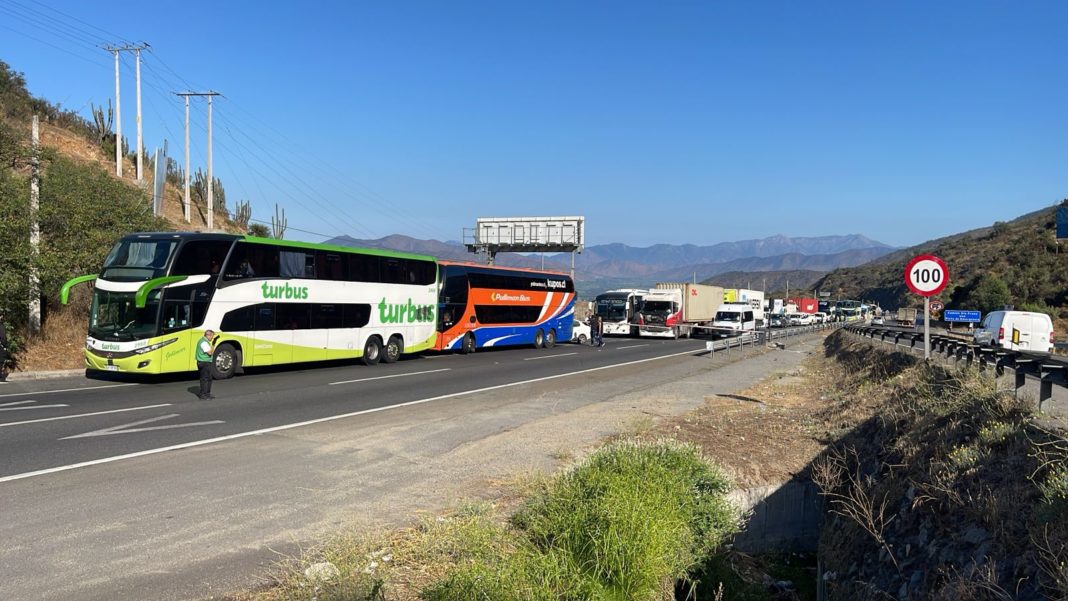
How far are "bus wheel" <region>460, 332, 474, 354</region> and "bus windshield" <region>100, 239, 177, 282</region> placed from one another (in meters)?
14.3

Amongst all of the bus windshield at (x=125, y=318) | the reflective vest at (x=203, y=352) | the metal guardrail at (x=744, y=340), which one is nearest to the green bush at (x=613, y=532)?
the reflective vest at (x=203, y=352)

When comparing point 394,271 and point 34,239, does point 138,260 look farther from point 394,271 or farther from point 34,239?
point 394,271

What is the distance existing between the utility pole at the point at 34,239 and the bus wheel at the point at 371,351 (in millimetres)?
9191

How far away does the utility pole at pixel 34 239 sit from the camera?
62.0 ft

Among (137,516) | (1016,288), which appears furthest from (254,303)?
(1016,288)

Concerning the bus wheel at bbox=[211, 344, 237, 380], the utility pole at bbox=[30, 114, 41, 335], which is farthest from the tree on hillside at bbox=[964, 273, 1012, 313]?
the utility pole at bbox=[30, 114, 41, 335]

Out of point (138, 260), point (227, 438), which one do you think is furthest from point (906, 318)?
point (227, 438)

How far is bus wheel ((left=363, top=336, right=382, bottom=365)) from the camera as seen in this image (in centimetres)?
2367

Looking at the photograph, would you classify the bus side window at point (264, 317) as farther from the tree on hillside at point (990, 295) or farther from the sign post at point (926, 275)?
the tree on hillside at point (990, 295)

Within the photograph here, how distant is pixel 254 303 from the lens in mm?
19203

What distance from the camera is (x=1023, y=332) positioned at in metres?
27.9

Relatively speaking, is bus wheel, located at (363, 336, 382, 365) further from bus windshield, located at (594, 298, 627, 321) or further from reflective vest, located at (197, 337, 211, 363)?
bus windshield, located at (594, 298, 627, 321)

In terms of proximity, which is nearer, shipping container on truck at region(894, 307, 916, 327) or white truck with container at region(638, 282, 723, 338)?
white truck with container at region(638, 282, 723, 338)

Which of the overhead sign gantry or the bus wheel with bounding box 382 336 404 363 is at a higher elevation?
the overhead sign gantry
